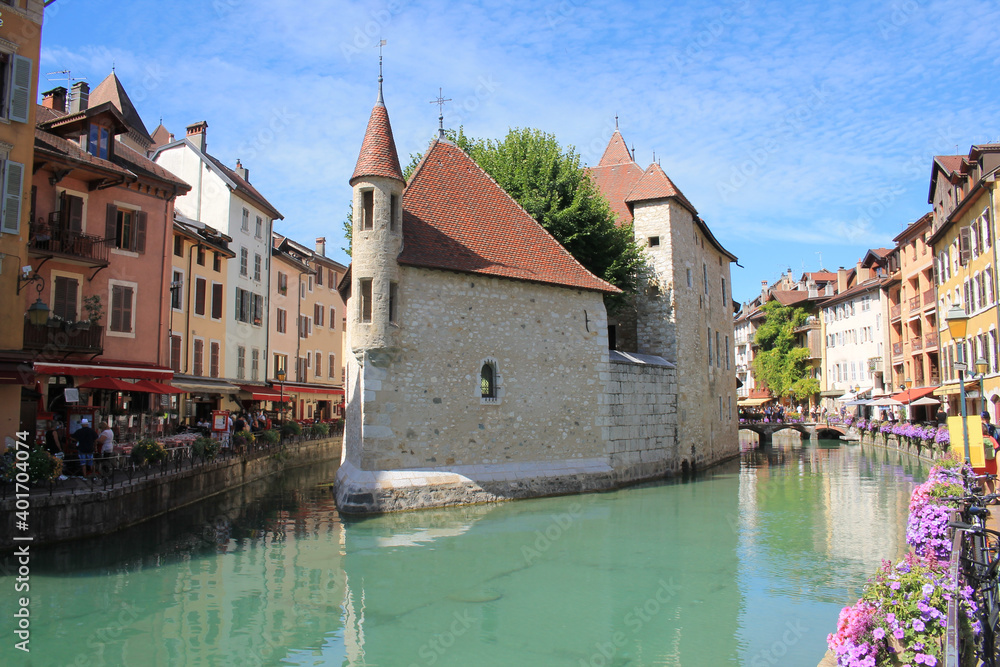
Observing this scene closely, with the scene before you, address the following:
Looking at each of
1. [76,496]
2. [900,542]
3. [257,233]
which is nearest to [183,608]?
[76,496]

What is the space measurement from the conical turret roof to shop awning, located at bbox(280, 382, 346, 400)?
18857 millimetres

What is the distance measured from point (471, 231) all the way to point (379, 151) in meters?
3.33

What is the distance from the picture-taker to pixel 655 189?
2573 cm

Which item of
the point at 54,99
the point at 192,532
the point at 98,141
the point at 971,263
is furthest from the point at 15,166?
the point at 971,263

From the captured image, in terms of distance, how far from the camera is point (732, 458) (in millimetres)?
33031

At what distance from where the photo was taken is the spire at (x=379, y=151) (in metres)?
16.9

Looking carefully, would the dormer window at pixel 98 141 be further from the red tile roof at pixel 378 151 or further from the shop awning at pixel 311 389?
the shop awning at pixel 311 389

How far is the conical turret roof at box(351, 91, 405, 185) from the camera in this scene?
16906mm

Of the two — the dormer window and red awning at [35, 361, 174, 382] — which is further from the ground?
the dormer window

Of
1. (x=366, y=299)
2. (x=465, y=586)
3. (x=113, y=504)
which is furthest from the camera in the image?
(x=366, y=299)

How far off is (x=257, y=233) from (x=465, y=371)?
1951 centimetres

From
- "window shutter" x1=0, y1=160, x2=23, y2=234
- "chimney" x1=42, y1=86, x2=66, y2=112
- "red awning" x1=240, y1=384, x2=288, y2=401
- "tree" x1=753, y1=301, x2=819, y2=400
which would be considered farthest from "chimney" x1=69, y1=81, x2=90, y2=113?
"tree" x1=753, y1=301, x2=819, y2=400

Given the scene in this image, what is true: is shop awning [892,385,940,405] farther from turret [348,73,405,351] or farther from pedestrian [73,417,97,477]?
pedestrian [73,417,97,477]
